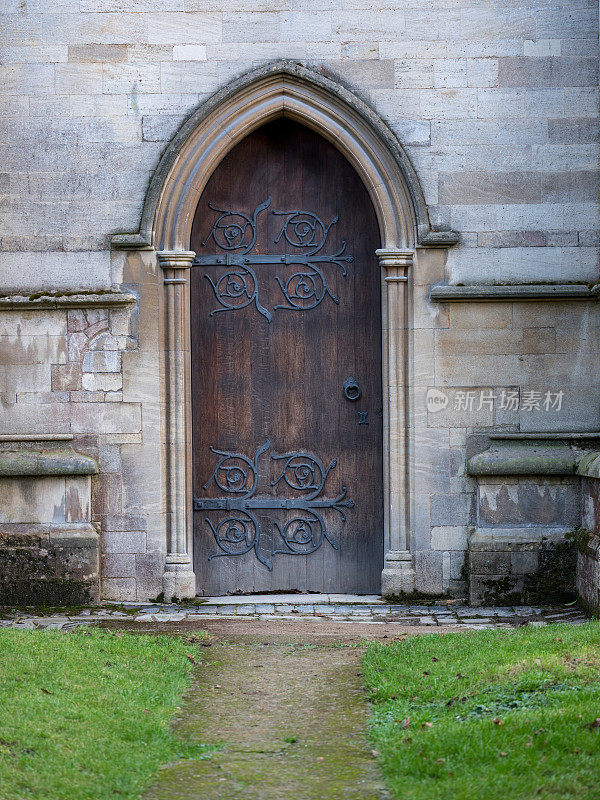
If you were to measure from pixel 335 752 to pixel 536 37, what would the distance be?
5.43m

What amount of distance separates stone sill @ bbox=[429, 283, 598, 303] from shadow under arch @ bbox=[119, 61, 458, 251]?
0.36 meters

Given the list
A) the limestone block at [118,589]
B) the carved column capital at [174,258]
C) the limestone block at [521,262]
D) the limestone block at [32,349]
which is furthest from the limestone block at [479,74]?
the limestone block at [118,589]

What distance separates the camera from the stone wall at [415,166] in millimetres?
7441

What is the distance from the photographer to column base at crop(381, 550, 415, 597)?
745 centimetres

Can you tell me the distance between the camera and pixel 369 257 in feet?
25.6

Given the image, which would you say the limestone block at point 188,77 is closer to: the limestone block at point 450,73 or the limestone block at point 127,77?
the limestone block at point 127,77

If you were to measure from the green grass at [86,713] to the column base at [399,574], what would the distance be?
76.5 inches

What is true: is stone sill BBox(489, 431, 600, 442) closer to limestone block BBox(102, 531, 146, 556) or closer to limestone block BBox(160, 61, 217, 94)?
limestone block BBox(102, 531, 146, 556)

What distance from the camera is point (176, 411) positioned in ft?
24.6

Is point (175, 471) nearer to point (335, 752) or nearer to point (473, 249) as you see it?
point (473, 249)

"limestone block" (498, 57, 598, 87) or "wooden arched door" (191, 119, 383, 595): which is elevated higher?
"limestone block" (498, 57, 598, 87)

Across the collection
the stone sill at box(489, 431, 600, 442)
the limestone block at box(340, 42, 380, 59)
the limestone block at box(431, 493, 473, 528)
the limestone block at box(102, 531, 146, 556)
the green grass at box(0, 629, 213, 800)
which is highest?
the limestone block at box(340, 42, 380, 59)

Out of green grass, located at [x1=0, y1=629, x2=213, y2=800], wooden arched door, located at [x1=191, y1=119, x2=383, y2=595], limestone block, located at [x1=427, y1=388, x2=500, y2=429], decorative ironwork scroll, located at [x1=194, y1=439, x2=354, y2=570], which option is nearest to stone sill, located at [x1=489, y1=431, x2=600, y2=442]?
limestone block, located at [x1=427, y1=388, x2=500, y2=429]

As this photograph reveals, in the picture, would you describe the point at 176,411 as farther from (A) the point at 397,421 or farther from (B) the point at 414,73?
(B) the point at 414,73
